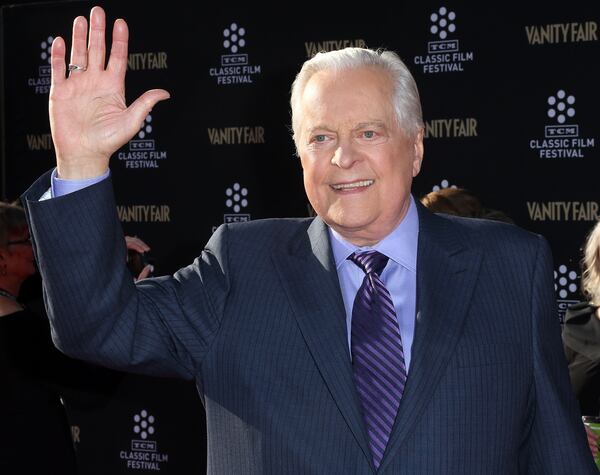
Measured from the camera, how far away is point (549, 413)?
5.46ft

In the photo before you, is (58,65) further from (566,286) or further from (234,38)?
(234,38)

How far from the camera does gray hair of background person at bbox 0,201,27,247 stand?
3498 millimetres

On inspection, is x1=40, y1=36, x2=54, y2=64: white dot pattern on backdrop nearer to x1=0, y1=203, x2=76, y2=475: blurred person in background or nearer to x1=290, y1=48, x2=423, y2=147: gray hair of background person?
x1=0, y1=203, x2=76, y2=475: blurred person in background

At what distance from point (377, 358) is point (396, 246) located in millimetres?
250

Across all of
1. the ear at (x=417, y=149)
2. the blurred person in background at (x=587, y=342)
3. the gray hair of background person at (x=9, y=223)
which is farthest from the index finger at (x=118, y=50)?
the blurred person in background at (x=587, y=342)

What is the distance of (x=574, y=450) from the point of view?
167 cm

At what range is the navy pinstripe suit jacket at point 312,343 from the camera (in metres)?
1.52

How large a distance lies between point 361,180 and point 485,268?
287 millimetres

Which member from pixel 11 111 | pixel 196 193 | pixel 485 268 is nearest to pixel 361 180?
pixel 485 268

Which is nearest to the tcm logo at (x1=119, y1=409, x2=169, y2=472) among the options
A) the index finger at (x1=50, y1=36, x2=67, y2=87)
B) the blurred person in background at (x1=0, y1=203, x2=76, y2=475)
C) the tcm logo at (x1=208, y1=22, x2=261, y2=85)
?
the tcm logo at (x1=208, y1=22, x2=261, y2=85)

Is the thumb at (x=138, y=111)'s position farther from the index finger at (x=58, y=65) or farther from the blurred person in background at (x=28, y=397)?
the blurred person in background at (x=28, y=397)

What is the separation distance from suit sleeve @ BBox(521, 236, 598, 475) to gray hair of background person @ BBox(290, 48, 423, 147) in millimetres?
402

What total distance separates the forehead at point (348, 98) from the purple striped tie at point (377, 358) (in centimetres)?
29

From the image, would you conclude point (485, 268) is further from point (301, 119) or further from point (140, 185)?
point (140, 185)
